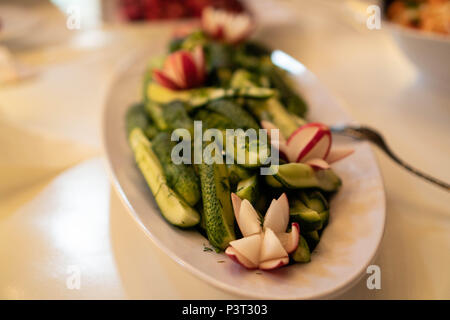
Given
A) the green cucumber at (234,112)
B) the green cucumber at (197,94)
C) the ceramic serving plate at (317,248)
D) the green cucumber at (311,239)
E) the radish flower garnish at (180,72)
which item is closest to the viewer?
the ceramic serving plate at (317,248)

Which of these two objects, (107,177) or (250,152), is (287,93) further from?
(107,177)

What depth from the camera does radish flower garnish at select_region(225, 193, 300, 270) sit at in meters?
0.60

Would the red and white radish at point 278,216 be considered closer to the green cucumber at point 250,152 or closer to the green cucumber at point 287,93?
the green cucumber at point 250,152

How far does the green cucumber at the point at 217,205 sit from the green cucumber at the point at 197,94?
283mm

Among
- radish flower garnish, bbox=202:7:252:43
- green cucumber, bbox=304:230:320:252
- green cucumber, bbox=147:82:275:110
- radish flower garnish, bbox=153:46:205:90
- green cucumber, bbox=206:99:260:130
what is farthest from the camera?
radish flower garnish, bbox=202:7:252:43

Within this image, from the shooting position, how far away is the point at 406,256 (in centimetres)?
71

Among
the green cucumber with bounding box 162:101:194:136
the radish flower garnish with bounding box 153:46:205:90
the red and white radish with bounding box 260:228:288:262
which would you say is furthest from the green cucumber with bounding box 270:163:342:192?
the radish flower garnish with bounding box 153:46:205:90

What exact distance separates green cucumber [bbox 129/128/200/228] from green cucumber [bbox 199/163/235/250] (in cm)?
4

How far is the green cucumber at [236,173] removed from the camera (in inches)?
29.2

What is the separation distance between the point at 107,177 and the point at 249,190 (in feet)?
1.45

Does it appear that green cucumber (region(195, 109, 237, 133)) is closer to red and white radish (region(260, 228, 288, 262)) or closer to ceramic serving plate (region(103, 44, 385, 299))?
ceramic serving plate (region(103, 44, 385, 299))

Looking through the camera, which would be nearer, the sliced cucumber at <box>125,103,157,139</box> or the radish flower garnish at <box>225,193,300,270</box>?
the radish flower garnish at <box>225,193,300,270</box>

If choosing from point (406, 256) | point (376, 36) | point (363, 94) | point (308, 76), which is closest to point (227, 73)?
point (308, 76)

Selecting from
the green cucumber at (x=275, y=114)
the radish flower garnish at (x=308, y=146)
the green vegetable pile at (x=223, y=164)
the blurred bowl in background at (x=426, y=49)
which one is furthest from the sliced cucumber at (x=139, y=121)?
the blurred bowl in background at (x=426, y=49)
